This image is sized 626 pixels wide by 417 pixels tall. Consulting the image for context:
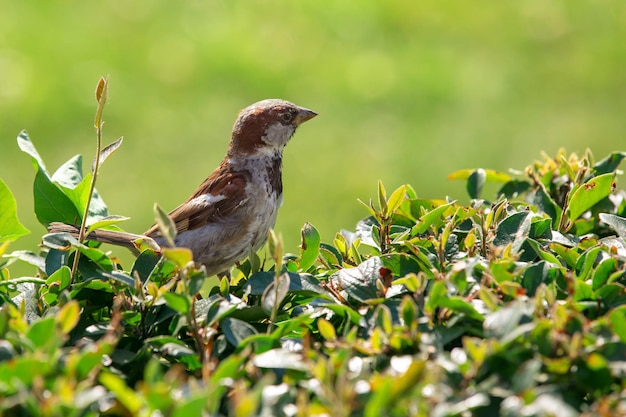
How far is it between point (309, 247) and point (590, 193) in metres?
0.75

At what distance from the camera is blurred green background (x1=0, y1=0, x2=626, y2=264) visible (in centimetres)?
695

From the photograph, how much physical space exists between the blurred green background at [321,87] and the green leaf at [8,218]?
13.1ft

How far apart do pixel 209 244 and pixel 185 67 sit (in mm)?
4684

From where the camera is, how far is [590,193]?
2.32 metres

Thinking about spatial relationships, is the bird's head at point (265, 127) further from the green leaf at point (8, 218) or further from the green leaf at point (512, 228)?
the green leaf at point (512, 228)

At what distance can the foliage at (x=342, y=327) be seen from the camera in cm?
150

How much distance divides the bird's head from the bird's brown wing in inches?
5.7

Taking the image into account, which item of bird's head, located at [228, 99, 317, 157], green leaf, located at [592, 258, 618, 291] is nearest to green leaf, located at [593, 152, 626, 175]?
green leaf, located at [592, 258, 618, 291]

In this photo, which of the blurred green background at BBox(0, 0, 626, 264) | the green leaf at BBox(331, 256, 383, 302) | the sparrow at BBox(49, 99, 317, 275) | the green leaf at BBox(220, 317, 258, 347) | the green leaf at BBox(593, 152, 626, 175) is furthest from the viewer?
the blurred green background at BBox(0, 0, 626, 264)

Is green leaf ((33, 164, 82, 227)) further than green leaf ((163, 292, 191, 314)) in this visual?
Yes

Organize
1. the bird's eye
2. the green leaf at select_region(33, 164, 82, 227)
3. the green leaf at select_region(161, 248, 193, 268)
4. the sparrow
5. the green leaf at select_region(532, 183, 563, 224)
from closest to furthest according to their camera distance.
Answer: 1. the green leaf at select_region(161, 248, 193, 268)
2. the green leaf at select_region(33, 164, 82, 227)
3. the green leaf at select_region(532, 183, 563, 224)
4. the sparrow
5. the bird's eye

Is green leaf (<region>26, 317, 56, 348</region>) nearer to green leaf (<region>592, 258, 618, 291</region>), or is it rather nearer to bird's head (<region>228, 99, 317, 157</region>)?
green leaf (<region>592, 258, 618, 291</region>)

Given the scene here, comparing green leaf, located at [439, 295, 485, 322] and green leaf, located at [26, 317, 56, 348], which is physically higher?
green leaf, located at [26, 317, 56, 348]

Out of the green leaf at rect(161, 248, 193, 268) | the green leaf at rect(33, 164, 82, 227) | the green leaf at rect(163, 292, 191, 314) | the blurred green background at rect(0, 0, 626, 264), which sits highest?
the green leaf at rect(161, 248, 193, 268)
